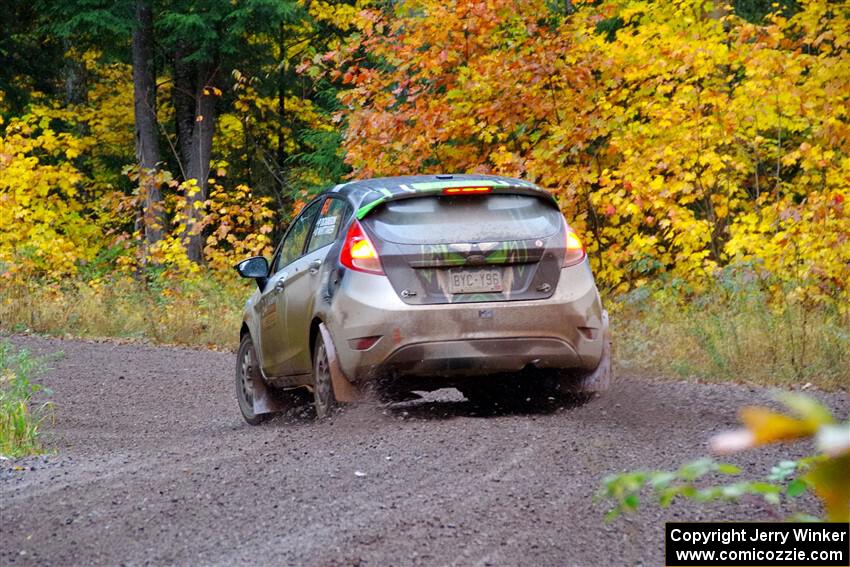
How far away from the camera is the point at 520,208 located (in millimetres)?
8062

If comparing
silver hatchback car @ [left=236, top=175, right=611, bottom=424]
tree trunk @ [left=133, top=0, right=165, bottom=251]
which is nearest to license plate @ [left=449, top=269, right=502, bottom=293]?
silver hatchback car @ [left=236, top=175, right=611, bottom=424]

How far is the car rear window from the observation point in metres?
7.74

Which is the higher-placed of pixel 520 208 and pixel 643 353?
pixel 520 208

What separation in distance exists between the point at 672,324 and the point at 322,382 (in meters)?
6.41

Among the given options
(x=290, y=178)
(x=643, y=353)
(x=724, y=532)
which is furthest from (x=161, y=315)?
(x=724, y=532)

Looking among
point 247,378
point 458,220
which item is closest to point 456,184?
point 458,220

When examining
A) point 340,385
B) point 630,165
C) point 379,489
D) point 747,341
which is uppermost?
point 379,489

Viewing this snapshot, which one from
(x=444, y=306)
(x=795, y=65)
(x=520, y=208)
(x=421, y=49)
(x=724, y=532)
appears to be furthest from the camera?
(x=421, y=49)

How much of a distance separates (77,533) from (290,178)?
2772cm

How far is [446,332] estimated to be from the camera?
24.5 feet

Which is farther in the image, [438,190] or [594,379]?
[594,379]

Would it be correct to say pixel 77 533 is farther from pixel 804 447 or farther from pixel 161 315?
pixel 161 315

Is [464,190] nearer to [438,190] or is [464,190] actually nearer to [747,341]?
[438,190]

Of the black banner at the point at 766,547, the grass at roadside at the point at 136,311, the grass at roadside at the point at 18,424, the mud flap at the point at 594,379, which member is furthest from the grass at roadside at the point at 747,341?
the black banner at the point at 766,547
